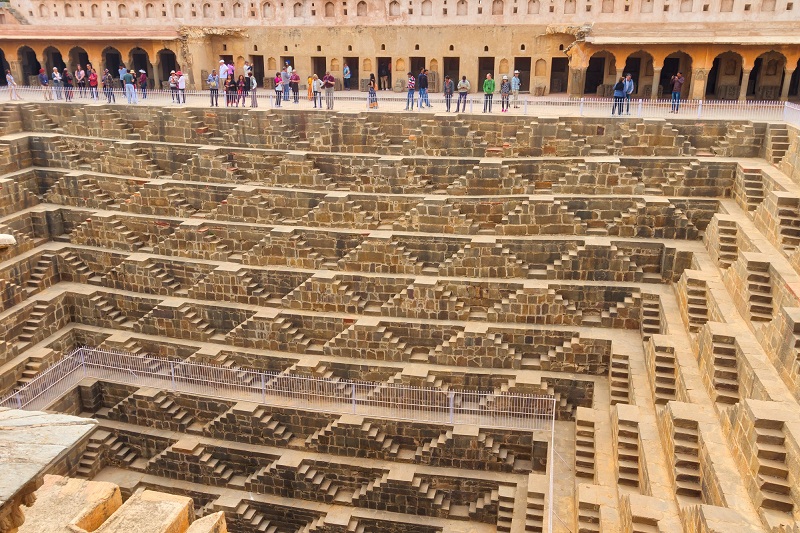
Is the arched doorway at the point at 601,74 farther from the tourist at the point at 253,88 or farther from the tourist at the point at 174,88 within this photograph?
the tourist at the point at 174,88

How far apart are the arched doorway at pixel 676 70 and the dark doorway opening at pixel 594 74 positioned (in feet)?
7.22

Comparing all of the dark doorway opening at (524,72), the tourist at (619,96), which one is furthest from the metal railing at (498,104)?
the dark doorway opening at (524,72)

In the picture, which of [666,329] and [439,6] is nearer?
[666,329]

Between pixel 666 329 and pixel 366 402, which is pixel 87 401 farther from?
pixel 666 329

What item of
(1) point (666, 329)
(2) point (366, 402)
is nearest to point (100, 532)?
(2) point (366, 402)

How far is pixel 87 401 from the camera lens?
55.7ft

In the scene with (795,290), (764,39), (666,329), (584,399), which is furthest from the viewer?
(764,39)

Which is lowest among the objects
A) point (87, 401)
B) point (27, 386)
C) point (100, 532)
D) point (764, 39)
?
point (87, 401)

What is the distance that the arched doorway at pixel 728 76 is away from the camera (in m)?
23.0

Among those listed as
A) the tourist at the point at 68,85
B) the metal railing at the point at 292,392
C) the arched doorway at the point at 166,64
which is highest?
the arched doorway at the point at 166,64

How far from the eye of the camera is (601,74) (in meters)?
26.2

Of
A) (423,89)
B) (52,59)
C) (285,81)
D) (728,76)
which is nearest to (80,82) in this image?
(52,59)

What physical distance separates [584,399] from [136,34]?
21151 mm

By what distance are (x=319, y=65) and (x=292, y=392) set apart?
15.5 meters
